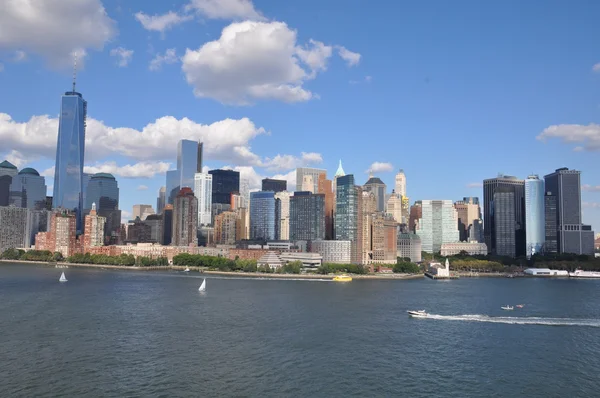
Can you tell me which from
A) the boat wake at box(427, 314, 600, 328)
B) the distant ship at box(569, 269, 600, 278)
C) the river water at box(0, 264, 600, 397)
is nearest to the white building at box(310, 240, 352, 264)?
the distant ship at box(569, 269, 600, 278)

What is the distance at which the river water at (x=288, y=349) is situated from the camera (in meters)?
33.8

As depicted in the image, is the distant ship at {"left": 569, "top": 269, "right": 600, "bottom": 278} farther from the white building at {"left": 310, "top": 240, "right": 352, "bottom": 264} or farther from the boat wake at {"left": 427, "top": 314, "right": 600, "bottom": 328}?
the boat wake at {"left": 427, "top": 314, "right": 600, "bottom": 328}

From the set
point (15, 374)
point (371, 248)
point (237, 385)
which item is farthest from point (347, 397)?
point (371, 248)

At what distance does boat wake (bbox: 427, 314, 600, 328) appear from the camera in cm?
5641

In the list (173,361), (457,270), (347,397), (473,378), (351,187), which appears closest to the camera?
(347,397)

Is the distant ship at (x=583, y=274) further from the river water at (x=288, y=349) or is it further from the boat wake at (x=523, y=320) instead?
the boat wake at (x=523, y=320)

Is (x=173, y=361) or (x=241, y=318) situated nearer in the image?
(x=173, y=361)

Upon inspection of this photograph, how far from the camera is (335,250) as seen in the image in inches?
7126

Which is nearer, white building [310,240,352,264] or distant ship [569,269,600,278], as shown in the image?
distant ship [569,269,600,278]

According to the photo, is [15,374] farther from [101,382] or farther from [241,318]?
[241,318]

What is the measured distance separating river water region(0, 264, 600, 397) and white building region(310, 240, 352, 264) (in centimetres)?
10581

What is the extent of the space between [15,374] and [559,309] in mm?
63513

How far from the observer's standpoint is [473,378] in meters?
36.3

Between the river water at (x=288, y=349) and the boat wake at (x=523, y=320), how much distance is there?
0.50ft
